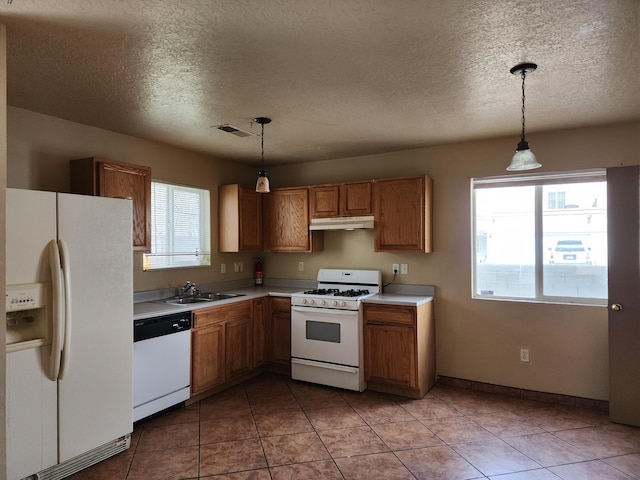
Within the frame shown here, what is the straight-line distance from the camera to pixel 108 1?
1682 millimetres

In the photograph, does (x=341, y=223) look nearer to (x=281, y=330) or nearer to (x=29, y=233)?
(x=281, y=330)

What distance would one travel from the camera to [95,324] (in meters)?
2.60

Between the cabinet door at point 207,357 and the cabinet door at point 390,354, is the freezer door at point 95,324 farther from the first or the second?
the cabinet door at point 390,354

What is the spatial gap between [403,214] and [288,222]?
1.42 meters

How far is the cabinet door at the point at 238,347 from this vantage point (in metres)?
3.95

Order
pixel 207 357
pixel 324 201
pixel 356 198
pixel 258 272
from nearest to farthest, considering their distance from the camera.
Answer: pixel 207 357
pixel 356 198
pixel 324 201
pixel 258 272

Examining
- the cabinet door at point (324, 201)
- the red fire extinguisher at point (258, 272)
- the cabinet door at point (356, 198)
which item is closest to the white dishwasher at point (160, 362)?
the red fire extinguisher at point (258, 272)

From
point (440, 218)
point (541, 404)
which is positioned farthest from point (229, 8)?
point (541, 404)

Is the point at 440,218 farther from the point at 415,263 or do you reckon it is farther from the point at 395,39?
the point at 395,39

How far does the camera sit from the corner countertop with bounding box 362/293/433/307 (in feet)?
12.3

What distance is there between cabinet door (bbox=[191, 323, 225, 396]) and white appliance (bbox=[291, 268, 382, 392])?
768 mm

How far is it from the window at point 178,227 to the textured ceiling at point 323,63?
2.64ft

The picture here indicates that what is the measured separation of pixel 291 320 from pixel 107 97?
8.71 ft

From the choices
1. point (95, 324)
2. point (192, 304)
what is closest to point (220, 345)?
point (192, 304)
